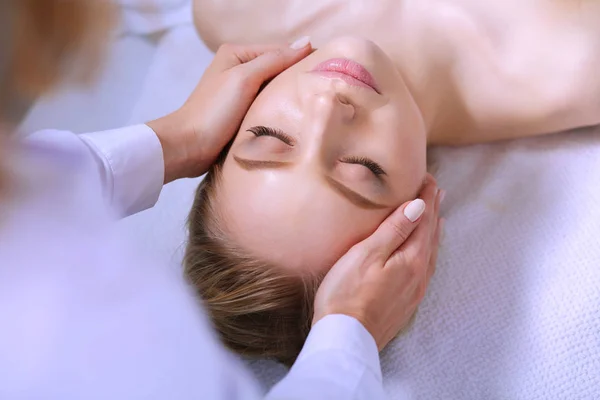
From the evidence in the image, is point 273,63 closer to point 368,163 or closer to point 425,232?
point 368,163

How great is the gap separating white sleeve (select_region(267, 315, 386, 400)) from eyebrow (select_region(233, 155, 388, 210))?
0.18 m

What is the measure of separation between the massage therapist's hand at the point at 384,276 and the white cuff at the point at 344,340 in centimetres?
2

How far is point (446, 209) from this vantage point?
111 cm

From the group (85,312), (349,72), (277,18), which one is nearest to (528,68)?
(349,72)

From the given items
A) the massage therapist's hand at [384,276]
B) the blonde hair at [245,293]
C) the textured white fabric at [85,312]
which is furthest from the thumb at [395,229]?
the textured white fabric at [85,312]

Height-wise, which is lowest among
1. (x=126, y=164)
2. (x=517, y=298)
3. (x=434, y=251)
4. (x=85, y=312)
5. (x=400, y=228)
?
(x=517, y=298)

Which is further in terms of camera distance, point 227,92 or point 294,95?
point 227,92

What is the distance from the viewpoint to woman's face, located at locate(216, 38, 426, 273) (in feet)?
2.70

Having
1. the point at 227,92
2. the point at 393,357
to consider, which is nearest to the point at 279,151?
the point at 227,92

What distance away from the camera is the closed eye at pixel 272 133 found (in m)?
0.86

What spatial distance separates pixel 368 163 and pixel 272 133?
0.16 m

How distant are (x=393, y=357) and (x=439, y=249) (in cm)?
22

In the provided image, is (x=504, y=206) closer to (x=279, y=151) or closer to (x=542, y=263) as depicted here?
(x=542, y=263)

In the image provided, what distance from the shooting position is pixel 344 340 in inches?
28.1
